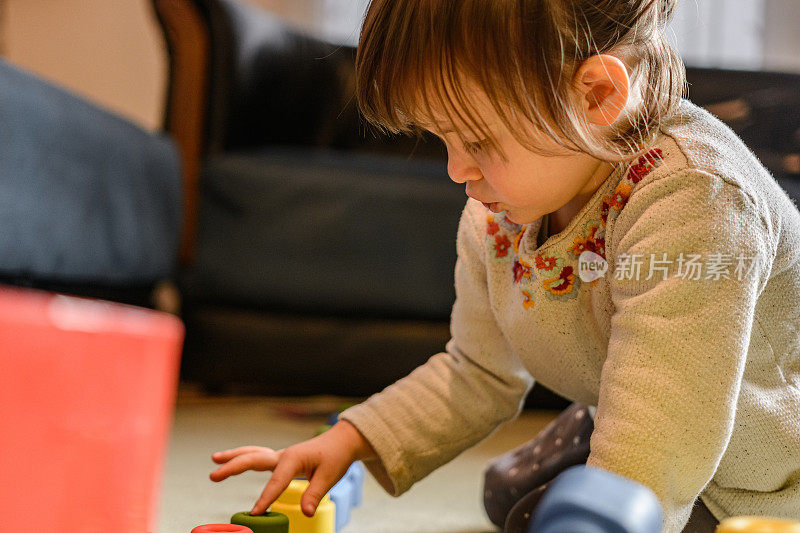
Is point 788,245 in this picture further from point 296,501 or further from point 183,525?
point 183,525

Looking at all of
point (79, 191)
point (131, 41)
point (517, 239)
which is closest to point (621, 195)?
point (517, 239)

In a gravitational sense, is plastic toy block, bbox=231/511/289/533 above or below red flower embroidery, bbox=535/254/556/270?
below

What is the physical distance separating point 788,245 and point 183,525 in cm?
54

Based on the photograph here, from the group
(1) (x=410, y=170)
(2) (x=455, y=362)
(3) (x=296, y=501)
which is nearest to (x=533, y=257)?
(2) (x=455, y=362)

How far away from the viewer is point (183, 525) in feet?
2.30

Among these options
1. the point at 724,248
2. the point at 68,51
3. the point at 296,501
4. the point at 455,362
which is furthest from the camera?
the point at 68,51

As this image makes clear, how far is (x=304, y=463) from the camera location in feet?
2.20

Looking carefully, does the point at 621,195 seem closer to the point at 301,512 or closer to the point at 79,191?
the point at 301,512

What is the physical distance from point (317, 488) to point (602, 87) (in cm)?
38

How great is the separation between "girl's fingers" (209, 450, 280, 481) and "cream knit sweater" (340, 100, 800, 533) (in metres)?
0.09

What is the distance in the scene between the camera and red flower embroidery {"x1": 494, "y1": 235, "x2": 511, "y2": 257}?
74 centimetres

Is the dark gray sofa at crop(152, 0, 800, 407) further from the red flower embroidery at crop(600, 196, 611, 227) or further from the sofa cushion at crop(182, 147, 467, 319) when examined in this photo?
the red flower embroidery at crop(600, 196, 611, 227)

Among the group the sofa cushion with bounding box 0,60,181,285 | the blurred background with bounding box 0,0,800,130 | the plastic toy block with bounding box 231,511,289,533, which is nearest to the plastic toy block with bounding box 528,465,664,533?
the plastic toy block with bounding box 231,511,289,533

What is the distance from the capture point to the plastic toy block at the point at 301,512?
66cm
